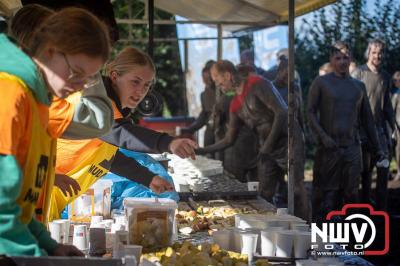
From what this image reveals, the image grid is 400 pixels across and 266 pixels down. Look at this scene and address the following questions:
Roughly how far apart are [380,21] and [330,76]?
547 centimetres

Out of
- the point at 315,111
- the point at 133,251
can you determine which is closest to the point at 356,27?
the point at 315,111

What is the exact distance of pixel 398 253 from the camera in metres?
6.87

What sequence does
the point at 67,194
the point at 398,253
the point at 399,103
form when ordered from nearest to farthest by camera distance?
the point at 67,194 < the point at 398,253 < the point at 399,103

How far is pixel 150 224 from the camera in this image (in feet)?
10.3

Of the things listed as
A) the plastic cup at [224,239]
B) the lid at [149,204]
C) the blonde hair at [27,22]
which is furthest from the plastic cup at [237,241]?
the blonde hair at [27,22]

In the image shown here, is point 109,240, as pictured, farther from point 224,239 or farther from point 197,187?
point 197,187

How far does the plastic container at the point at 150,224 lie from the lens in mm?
3076

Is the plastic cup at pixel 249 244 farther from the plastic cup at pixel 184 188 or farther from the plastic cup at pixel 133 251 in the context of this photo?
the plastic cup at pixel 184 188

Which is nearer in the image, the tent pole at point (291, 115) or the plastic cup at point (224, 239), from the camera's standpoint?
the plastic cup at point (224, 239)

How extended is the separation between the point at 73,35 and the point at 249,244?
1256 millimetres

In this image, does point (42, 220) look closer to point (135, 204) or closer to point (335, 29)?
point (135, 204)

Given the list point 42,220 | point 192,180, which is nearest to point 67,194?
point 42,220

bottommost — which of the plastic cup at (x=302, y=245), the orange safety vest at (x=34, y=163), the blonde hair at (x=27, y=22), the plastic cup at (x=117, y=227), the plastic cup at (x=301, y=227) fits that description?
the plastic cup at (x=302, y=245)

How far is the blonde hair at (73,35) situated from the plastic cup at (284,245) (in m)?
1.16
